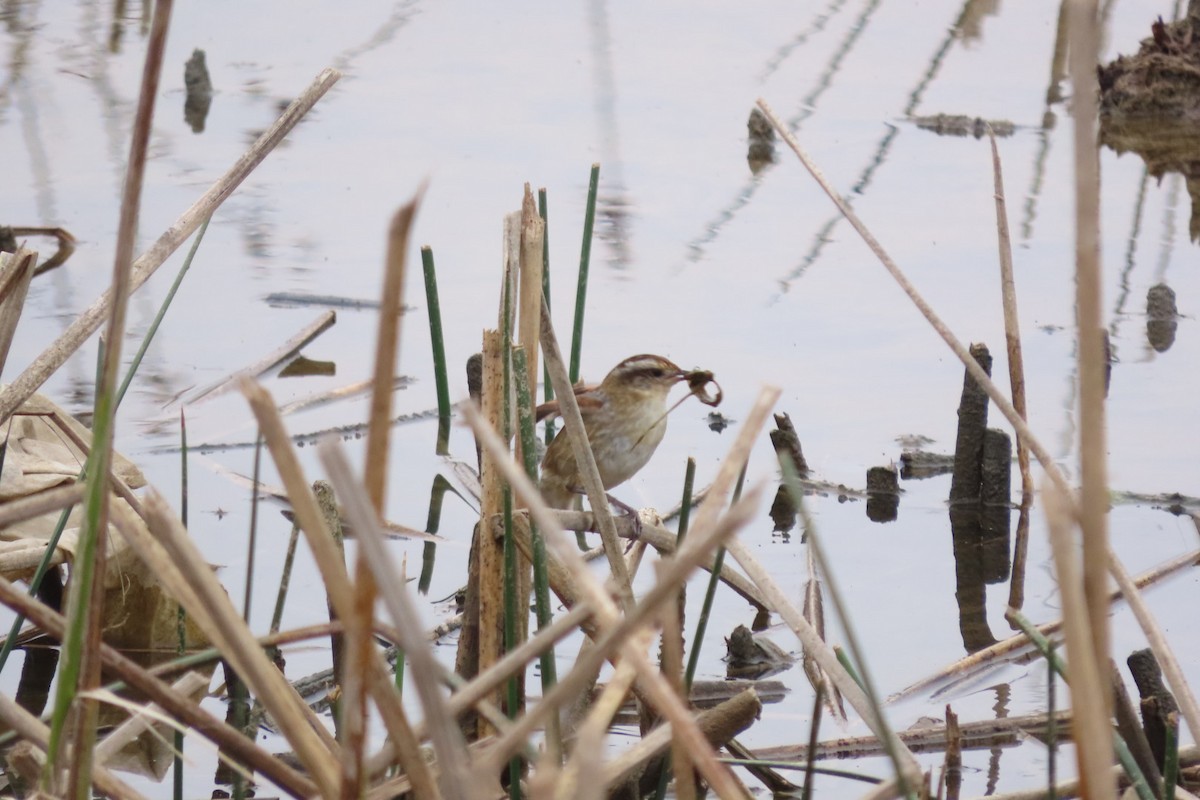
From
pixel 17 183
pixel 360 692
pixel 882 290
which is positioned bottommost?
pixel 17 183

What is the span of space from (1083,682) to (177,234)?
210cm

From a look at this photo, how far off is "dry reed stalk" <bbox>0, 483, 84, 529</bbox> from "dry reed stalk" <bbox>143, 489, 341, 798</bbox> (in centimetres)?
45

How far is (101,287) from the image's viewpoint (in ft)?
23.6

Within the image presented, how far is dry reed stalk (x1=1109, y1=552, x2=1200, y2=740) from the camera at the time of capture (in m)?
2.97

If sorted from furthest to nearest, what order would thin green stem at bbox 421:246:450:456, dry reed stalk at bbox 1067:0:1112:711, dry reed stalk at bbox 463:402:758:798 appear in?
thin green stem at bbox 421:246:450:456, dry reed stalk at bbox 463:402:758:798, dry reed stalk at bbox 1067:0:1112:711

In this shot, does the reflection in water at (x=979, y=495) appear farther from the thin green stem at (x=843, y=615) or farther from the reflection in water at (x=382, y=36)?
the reflection in water at (x=382, y=36)

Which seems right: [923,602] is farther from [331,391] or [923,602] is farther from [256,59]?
[256,59]

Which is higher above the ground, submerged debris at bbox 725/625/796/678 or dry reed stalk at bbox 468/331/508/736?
dry reed stalk at bbox 468/331/508/736

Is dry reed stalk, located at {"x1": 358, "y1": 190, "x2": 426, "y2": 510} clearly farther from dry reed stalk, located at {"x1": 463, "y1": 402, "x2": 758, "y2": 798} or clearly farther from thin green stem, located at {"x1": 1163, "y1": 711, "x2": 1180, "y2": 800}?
thin green stem, located at {"x1": 1163, "y1": 711, "x2": 1180, "y2": 800}

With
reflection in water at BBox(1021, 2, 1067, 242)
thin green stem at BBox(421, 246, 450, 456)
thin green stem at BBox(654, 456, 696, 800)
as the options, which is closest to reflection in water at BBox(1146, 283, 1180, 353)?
reflection in water at BBox(1021, 2, 1067, 242)

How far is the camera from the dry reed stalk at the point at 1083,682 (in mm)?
1712

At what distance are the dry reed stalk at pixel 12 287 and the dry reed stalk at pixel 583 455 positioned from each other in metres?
1.03

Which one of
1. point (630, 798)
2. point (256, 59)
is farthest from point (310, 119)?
point (630, 798)

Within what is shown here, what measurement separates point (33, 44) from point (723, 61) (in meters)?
4.88
